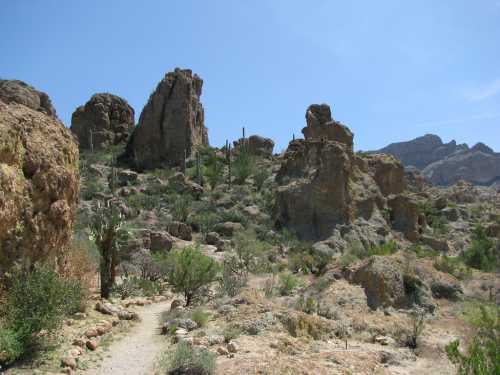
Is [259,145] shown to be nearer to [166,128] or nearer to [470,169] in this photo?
[166,128]

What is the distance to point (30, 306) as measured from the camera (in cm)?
749

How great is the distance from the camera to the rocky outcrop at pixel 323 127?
37.0 m

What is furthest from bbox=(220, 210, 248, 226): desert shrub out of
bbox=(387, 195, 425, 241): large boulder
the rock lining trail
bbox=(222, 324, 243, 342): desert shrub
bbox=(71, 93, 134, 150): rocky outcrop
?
bbox=(71, 93, 134, 150): rocky outcrop

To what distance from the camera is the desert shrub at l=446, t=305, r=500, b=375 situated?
18.0 ft

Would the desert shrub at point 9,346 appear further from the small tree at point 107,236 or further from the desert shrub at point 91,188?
the desert shrub at point 91,188

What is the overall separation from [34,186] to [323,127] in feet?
106

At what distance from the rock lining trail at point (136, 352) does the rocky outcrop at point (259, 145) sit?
4216cm

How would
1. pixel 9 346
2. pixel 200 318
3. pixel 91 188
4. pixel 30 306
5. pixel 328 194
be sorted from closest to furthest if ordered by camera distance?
pixel 9 346 → pixel 30 306 → pixel 200 318 → pixel 328 194 → pixel 91 188

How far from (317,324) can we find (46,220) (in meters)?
6.07

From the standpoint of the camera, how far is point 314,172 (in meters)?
28.6

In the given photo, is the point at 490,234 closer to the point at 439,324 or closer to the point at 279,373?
the point at 439,324

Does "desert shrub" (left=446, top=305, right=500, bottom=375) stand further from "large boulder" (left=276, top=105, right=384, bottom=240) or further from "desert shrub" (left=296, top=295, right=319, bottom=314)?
"large boulder" (left=276, top=105, right=384, bottom=240)

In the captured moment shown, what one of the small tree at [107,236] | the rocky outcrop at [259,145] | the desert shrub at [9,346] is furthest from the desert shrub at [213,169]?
the desert shrub at [9,346]

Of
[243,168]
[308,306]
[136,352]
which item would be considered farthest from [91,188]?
[136,352]
